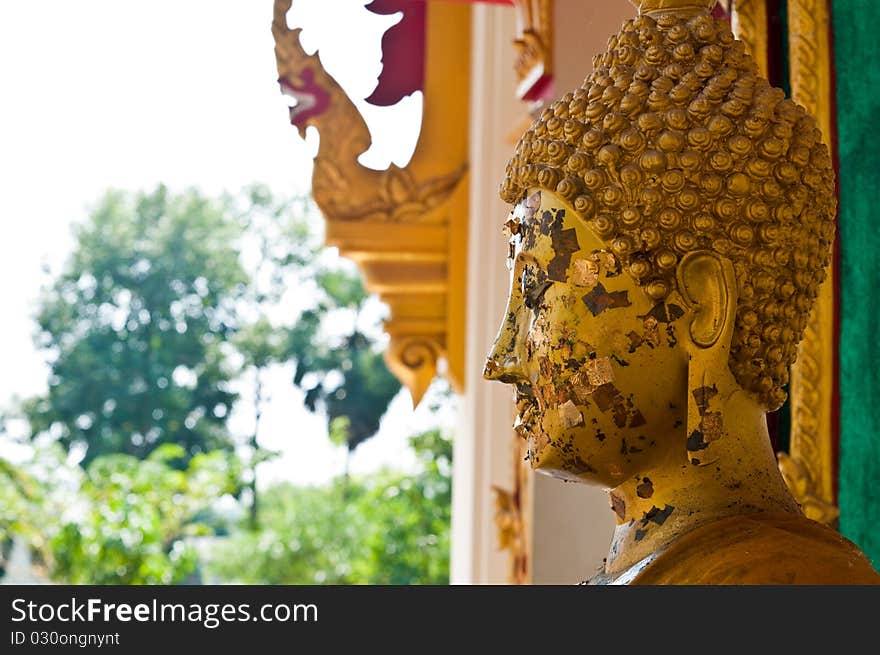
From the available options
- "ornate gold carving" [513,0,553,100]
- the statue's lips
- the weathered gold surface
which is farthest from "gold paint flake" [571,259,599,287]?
the weathered gold surface

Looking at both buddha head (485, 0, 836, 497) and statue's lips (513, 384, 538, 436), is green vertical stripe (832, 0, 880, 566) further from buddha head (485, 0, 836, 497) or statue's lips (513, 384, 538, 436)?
statue's lips (513, 384, 538, 436)

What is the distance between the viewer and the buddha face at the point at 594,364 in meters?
1.44

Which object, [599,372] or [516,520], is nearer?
[599,372]

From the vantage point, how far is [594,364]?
1.44 meters

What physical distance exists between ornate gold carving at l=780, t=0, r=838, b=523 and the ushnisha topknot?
63cm

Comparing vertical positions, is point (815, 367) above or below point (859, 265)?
below

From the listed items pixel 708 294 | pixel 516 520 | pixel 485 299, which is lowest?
pixel 516 520

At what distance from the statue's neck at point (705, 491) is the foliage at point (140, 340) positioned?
9.12m

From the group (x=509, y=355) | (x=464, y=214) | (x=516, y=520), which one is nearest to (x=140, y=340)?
(x=464, y=214)

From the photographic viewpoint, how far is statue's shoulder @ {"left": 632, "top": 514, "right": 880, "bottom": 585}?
50.6 inches

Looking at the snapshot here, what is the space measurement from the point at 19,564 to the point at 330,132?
546cm

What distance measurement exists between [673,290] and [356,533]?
26.9 ft

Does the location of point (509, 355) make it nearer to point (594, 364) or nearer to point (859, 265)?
point (594, 364)
